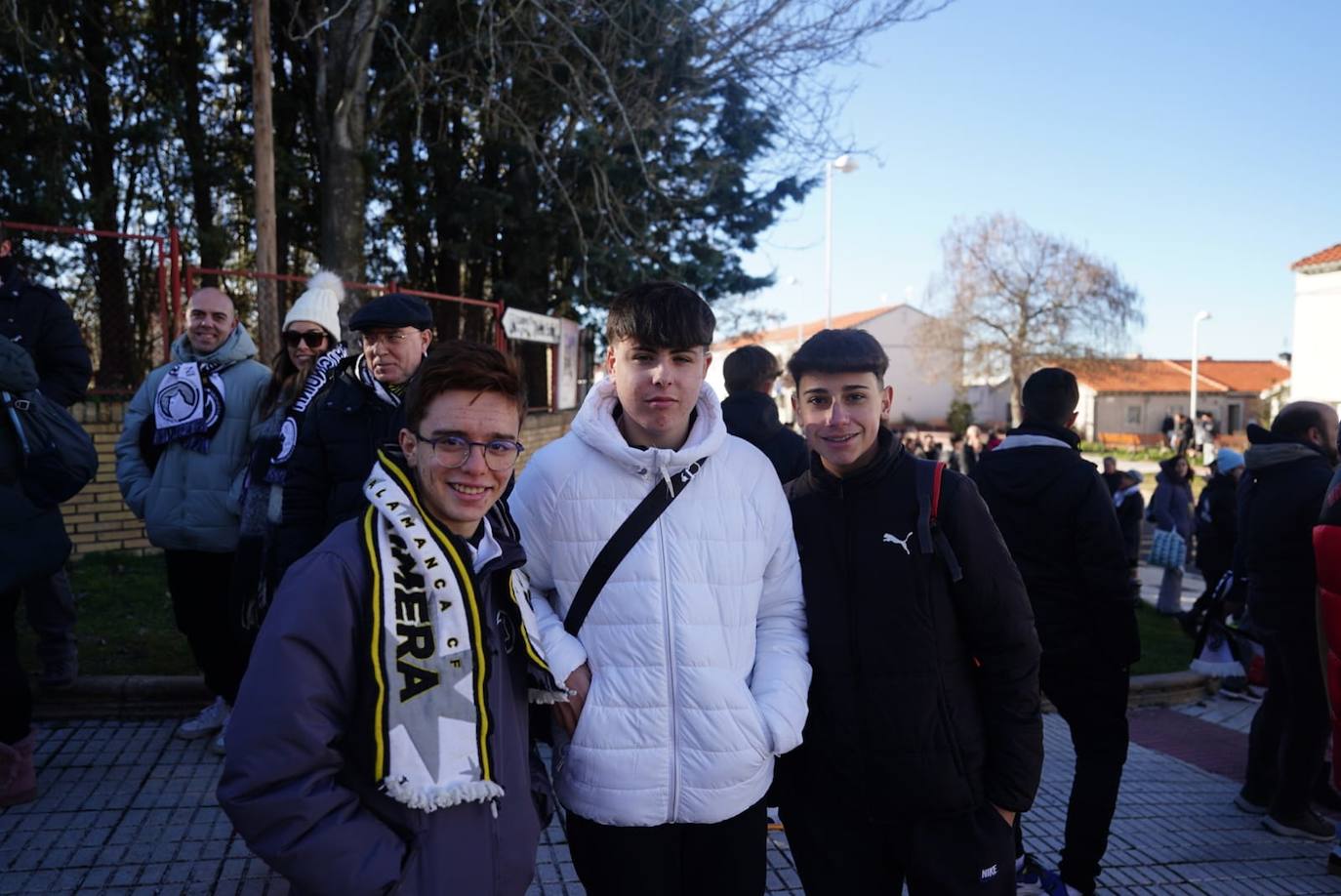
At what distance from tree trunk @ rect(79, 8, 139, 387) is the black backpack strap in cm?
852

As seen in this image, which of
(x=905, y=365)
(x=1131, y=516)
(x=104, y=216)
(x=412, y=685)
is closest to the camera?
(x=412, y=685)

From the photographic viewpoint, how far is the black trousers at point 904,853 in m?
2.27

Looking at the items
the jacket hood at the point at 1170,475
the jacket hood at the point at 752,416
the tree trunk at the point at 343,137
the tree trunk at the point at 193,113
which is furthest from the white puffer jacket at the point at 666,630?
the jacket hood at the point at 1170,475

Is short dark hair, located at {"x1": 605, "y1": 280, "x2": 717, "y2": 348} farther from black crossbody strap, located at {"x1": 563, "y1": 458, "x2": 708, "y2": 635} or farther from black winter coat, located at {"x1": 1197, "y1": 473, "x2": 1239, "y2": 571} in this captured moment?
black winter coat, located at {"x1": 1197, "y1": 473, "x2": 1239, "y2": 571}

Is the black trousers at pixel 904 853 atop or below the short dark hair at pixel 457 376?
below

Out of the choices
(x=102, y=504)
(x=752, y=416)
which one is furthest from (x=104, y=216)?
(x=752, y=416)

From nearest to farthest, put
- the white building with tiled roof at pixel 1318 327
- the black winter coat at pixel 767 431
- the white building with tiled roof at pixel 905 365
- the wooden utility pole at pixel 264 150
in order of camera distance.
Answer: the black winter coat at pixel 767 431 → the wooden utility pole at pixel 264 150 → the white building with tiled roof at pixel 1318 327 → the white building with tiled roof at pixel 905 365

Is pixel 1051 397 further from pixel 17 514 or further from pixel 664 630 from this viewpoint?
pixel 17 514

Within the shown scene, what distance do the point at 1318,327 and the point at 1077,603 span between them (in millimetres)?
42380

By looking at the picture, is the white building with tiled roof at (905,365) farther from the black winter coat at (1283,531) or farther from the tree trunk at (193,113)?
the black winter coat at (1283,531)

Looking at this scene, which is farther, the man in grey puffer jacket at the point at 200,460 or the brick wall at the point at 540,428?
the brick wall at the point at 540,428

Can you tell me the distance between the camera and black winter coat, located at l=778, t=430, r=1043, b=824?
2.25 meters

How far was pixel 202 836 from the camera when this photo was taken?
353cm

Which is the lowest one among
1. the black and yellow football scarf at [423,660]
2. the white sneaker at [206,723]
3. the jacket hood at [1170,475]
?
the white sneaker at [206,723]
